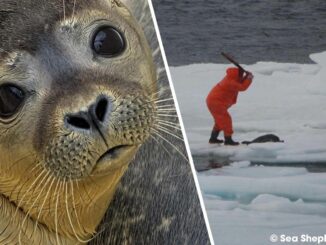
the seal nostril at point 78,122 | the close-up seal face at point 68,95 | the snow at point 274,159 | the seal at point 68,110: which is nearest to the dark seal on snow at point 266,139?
the snow at point 274,159

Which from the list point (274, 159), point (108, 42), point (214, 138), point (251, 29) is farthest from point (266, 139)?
point (108, 42)

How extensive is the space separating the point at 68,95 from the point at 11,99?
7.4 inches

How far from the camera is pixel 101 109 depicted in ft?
9.09

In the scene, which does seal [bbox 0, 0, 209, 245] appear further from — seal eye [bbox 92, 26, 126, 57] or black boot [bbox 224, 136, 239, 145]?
black boot [bbox 224, 136, 239, 145]

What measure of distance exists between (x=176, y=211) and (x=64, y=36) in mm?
824

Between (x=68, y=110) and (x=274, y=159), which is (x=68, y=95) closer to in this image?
(x=68, y=110)

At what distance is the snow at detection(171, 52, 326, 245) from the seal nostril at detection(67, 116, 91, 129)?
3.06 feet

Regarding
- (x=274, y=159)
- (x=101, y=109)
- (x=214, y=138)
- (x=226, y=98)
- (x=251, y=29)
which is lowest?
(x=274, y=159)

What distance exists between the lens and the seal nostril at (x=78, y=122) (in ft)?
9.00

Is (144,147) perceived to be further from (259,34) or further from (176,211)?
(259,34)

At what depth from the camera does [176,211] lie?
130 inches

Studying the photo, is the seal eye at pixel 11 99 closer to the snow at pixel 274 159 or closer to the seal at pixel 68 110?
the seal at pixel 68 110

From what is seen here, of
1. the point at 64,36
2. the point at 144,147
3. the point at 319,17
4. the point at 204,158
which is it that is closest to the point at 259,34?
the point at 319,17

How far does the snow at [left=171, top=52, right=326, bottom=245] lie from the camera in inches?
142
